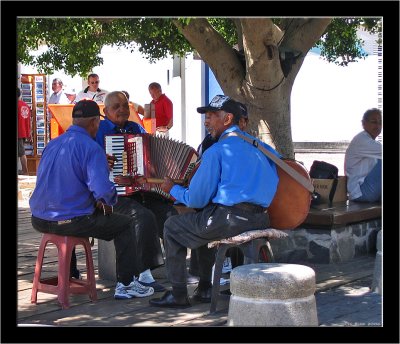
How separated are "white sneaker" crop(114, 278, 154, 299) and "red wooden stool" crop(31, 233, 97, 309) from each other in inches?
7.5

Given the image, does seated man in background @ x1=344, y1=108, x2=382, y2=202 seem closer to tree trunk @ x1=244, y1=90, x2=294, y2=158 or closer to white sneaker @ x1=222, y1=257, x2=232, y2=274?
tree trunk @ x1=244, y1=90, x2=294, y2=158

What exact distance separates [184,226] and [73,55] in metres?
5.39

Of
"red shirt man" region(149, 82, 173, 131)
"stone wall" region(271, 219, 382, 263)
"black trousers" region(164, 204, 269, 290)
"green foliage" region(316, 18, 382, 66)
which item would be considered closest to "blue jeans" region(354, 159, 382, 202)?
"stone wall" region(271, 219, 382, 263)

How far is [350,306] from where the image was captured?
6809 millimetres

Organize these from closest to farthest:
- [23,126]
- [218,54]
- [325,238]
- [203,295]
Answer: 1. [203,295]
2. [325,238]
3. [218,54]
4. [23,126]

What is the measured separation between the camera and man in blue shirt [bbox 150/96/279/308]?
20.8ft

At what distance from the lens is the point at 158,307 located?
268 inches

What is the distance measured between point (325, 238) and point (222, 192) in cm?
228

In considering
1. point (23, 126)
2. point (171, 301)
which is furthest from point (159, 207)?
point (23, 126)

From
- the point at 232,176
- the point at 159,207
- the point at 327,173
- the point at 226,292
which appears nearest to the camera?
the point at 232,176

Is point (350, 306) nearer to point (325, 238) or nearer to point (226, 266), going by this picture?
point (226, 266)

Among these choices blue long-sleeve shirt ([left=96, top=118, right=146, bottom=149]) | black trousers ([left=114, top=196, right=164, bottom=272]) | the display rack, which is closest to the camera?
black trousers ([left=114, top=196, right=164, bottom=272])

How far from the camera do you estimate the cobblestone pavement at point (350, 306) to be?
250 inches
